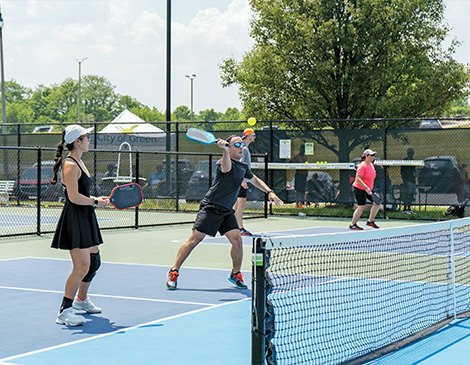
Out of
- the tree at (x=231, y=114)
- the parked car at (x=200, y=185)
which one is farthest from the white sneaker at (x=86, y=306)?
the tree at (x=231, y=114)

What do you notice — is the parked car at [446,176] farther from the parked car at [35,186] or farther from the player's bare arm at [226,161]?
the parked car at [35,186]

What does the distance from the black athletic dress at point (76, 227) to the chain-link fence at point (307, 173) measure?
9574 mm

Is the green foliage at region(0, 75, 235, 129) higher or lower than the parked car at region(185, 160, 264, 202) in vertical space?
higher

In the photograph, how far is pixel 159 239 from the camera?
44.3 ft

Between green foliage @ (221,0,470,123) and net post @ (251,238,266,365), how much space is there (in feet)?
54.5

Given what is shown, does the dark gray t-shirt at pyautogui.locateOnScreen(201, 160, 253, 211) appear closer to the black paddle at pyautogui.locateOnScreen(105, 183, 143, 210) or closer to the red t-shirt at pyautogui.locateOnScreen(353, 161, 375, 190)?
the black paddle at pyautogui.locateOnScreen(105, 183, 143, 210)

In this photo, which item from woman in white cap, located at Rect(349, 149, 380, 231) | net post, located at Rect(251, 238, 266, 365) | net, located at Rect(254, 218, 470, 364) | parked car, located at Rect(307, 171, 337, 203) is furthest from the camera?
parked car, located at Rect(307, 171, 337, 203)

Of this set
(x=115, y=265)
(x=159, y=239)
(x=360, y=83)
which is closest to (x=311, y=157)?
(x=360, y=83)

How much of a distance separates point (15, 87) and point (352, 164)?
128288mm

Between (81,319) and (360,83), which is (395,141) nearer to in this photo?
(360,83)

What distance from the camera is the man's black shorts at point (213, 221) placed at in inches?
303

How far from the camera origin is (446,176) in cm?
1795

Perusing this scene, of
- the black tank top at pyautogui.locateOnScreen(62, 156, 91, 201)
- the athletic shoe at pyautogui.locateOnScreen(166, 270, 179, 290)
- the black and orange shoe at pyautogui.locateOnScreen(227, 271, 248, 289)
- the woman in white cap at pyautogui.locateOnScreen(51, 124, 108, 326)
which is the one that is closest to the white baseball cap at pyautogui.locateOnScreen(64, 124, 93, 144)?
the woman in white cap at pyautogui.locateOnScreen(51, 124, 108, 326)

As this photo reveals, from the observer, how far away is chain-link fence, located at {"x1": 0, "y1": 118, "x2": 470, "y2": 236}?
59.1ft
